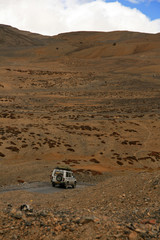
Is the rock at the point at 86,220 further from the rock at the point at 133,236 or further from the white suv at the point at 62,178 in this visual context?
the white suv at the point at 62,178

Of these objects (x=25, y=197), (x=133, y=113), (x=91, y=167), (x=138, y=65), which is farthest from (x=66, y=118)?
(x=138, y=65)

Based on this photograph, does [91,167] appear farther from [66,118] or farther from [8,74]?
[8,74]

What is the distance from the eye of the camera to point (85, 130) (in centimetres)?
4969

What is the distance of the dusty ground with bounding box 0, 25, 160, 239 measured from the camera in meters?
10.9

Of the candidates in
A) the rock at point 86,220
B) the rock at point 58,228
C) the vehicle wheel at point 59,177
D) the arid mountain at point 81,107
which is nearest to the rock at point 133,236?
the rock at point 86,220

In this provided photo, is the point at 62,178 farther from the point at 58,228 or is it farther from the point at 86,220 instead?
the point at 58,228

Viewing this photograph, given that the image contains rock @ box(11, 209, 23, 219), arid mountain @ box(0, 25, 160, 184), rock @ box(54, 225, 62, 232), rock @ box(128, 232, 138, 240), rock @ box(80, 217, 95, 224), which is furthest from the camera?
arid mountain @ box(0, 25, 160, 184)

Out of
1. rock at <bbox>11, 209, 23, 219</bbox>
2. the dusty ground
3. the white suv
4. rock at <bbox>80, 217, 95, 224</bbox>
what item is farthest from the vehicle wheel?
rock at <bbox>80, 217, 95, 224</bbox>

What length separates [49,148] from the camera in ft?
131

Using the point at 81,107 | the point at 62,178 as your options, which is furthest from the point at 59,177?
the point at 81,107

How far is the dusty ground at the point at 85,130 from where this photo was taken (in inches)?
428

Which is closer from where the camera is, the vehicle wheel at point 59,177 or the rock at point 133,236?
the rock at point 133,236

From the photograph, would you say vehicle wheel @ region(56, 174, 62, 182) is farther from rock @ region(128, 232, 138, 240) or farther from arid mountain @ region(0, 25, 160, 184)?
rock @ region(128, 232, 138, 240)

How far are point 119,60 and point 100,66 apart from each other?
35.5 feet
